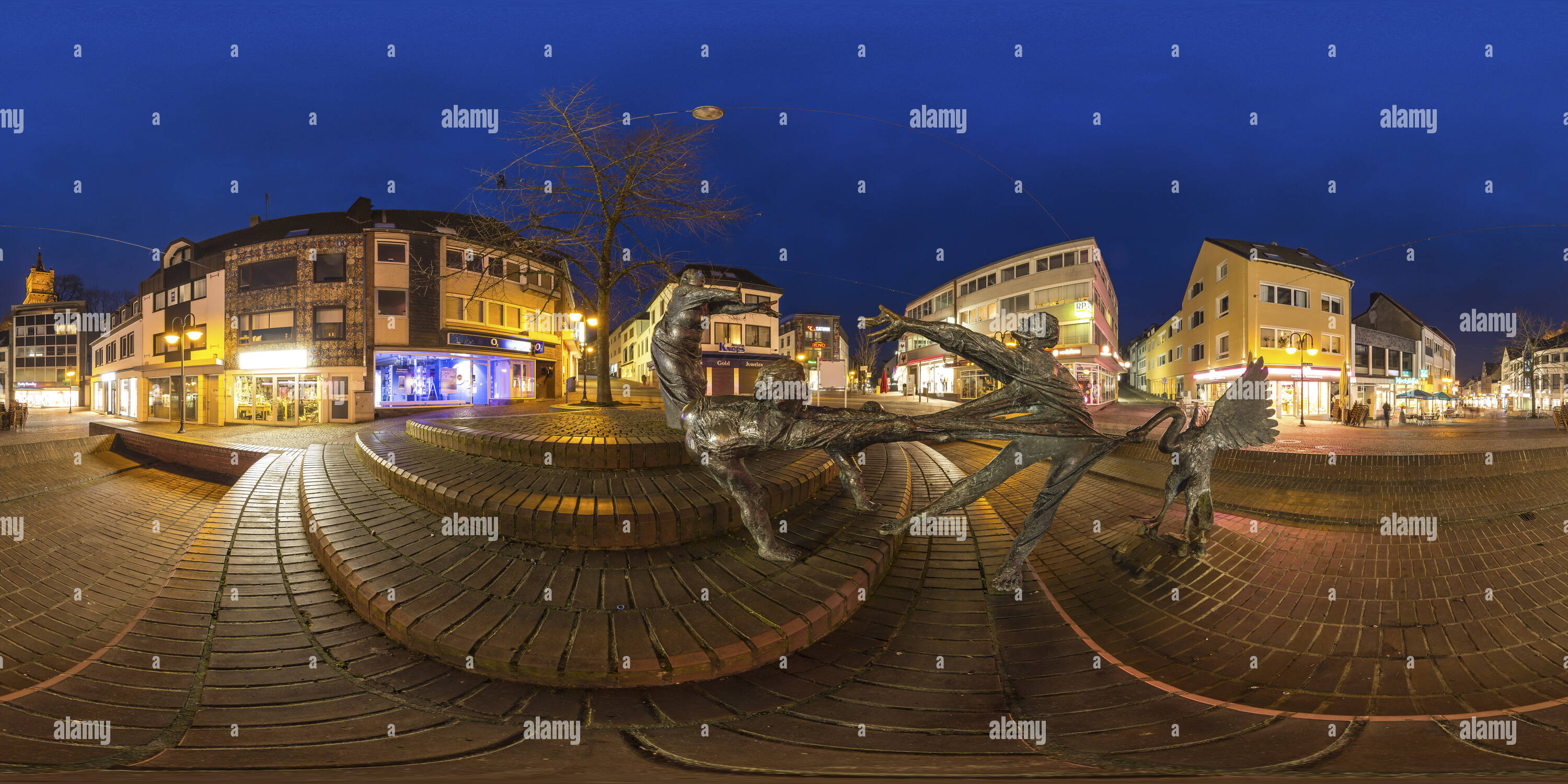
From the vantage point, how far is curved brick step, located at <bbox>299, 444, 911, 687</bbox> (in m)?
2.34

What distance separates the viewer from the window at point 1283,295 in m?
27.2

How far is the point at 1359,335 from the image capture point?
31188 millimetres

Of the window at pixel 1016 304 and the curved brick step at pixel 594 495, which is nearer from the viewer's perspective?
the curved brick step at pixel 594 495

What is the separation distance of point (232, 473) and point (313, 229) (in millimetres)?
20788

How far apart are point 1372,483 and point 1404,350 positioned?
154 feet

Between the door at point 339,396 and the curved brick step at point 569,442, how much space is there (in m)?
16.5

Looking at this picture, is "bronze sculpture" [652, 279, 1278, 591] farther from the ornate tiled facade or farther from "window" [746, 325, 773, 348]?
"window" [746, 325, 773, 348]

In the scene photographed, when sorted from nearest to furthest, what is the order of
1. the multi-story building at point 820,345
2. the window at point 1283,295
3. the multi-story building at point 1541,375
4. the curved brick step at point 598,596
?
the curved brick step at point 598,596
the multi-story building at point 820,345
the window at point 1283,295
the multi-story building at point 1541,375

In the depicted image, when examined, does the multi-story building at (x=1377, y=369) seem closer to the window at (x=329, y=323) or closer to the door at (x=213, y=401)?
the window at (x=329, y=323)

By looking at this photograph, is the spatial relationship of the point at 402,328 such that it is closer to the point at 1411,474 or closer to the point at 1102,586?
the point at 1102,586

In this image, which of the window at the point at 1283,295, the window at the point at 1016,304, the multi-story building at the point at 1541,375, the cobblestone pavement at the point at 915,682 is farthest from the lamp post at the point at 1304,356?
the cobblestone pavement at the point at 915,682

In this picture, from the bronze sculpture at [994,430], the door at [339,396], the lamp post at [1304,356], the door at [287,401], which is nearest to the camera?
the bronze sculpture at [994,430]

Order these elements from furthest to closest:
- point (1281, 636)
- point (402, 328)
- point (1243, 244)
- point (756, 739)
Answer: point (1243, 244)
point (402, 328)
point (1281, 636)
point (756, 739)

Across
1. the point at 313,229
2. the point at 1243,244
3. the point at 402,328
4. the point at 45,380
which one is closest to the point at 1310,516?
the point at 402,328
